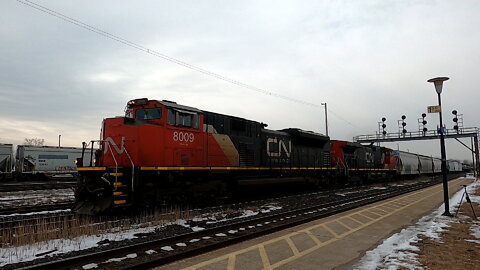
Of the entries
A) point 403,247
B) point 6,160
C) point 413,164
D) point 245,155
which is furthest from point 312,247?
point 413,164

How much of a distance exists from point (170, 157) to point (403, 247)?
25.9 ft

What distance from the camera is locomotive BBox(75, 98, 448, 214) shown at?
1042 cm

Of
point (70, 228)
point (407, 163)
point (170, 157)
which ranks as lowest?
point (70, 228)

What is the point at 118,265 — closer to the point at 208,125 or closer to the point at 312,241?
the point at 312,241

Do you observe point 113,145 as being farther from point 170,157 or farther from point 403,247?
point 403,247

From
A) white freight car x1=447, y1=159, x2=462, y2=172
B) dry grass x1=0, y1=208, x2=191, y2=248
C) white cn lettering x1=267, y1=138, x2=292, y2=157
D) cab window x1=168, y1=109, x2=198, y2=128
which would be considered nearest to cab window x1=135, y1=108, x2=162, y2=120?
cab window x1=168, y1=109, x2=198, y2=128

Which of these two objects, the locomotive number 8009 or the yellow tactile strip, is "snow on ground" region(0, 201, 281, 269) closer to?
the yellow tactile strip

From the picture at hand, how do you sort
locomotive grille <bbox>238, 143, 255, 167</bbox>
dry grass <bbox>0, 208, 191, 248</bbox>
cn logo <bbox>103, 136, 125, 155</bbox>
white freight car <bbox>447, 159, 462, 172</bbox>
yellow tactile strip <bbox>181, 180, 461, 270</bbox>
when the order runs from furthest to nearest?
white freight car <bbox>447, 159, 462, 172</bbox> → locomotive grille <bbox>238, 143, 255, 167</bbox> → cn logo <bbox>103, 136, 125, 155</bbox> → dry grass <bbox>0, 208, 191, 248</bbox> → yellow tactile strip <bbox>181, 180, 461, 270</bbox>

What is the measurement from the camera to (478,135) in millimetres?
44719

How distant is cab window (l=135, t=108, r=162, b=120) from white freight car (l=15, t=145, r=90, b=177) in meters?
19.6

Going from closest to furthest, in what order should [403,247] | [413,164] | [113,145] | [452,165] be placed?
[403,247]
[113,145]
[413,164]
[452,165]

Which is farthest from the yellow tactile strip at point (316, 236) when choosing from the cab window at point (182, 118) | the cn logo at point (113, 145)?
the cn logo at point (113, 145)

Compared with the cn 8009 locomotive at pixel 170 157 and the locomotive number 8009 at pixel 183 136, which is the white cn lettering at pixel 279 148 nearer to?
the cn 8009 locomotive at pixel 170 157

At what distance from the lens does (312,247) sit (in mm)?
7219
